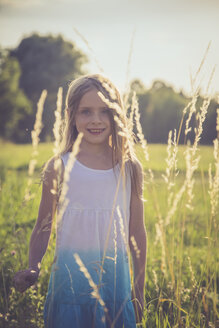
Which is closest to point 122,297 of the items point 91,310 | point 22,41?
point 91,310

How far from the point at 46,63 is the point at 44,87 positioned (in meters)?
2.56

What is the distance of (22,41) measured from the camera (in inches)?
1451

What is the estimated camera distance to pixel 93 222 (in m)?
1.76

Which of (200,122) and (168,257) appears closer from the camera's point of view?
(168,257)

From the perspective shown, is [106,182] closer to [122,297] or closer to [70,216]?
[70,216]

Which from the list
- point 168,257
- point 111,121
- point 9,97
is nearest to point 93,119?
point 111,121

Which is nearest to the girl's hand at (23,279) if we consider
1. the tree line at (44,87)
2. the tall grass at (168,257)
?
the tall grass at (168,257)

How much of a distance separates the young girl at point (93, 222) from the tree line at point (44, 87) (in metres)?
20.3

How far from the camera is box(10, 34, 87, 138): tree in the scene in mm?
33438

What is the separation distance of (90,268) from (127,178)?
0.52 metres

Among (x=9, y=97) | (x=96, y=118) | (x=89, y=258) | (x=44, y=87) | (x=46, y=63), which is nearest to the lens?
(x=89, y=258)

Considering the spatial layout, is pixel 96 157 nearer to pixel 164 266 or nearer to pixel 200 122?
pixel 200 122

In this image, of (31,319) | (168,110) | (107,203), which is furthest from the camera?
(168,110)

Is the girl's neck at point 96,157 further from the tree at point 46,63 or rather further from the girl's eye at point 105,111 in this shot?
the tree at point 46,63
